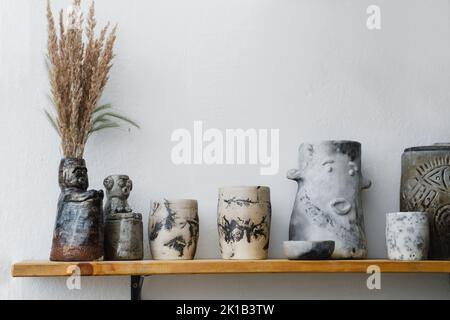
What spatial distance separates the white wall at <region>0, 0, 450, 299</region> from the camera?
1431 mm

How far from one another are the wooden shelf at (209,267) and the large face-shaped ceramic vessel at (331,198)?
7 cm

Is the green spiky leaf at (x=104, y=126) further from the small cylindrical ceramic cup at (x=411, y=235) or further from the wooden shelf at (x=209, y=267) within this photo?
the small cylindrical ceramic cup at (x=411, y=235)

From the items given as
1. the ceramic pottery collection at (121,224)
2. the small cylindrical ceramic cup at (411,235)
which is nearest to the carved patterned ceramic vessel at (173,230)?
the ceramic pottery collection at (121,224)

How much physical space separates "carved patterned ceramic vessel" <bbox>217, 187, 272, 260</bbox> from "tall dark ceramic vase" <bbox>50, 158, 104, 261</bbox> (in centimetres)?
22

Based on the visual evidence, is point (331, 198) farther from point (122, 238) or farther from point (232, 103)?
point (122, 238)

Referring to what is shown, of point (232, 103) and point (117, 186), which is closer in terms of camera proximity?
point (117, 186)

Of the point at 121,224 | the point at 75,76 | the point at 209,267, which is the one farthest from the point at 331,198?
the point at 75,76

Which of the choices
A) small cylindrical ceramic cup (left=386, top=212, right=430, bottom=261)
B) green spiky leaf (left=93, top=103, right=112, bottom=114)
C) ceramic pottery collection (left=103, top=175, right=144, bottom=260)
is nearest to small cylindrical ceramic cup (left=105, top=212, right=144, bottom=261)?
ceramic pottery collection (left=103, top=175, right=144, bottom=260)

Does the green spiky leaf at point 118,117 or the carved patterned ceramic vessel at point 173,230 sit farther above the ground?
the green spiky leaf at point 118,117

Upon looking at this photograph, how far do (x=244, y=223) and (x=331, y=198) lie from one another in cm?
17

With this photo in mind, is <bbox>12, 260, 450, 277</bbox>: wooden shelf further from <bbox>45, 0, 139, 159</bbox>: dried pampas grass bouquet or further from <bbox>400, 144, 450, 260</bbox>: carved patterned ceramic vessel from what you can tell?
<bbox>45, 0, 139, 159</bbox>: dried pampas grass bouquet

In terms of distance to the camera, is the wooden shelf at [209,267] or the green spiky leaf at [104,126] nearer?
the wooden shelf at [209,267]

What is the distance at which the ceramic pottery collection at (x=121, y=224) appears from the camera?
1324mm

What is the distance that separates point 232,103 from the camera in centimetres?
149
